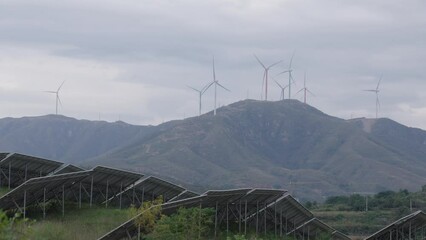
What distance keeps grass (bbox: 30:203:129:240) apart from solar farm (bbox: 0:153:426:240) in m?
0.57

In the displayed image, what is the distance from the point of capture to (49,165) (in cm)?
4828

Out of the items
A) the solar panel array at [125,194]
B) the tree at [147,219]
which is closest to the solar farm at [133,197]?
the solar panel array at [125,194]

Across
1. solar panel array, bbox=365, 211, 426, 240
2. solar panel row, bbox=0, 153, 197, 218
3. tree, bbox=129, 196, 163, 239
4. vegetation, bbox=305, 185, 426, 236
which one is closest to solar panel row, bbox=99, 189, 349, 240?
tree, bbox=129, 196, 163, 239

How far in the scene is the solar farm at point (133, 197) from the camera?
4206 cm

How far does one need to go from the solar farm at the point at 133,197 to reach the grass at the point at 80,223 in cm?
57

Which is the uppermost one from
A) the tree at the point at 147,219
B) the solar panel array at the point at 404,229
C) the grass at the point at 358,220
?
the tree at the point at 147,219

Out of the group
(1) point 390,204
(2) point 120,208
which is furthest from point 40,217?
(1) point 390,204

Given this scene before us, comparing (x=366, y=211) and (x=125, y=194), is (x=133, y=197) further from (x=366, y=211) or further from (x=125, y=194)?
(x=366, y=211)

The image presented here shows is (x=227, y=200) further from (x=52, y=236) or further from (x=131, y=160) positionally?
(x=131, y=160)

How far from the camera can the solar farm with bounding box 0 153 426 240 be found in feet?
138

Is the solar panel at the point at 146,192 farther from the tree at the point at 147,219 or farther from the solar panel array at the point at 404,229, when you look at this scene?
the solar panel array at the point at 404,229

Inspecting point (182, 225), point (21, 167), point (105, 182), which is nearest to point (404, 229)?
point (105, 182)

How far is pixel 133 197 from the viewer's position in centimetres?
5047

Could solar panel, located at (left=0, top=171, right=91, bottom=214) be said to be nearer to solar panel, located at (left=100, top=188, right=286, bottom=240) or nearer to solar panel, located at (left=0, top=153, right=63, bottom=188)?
solar panel, located at (left=0, top=153, right=63, bottom=188)
